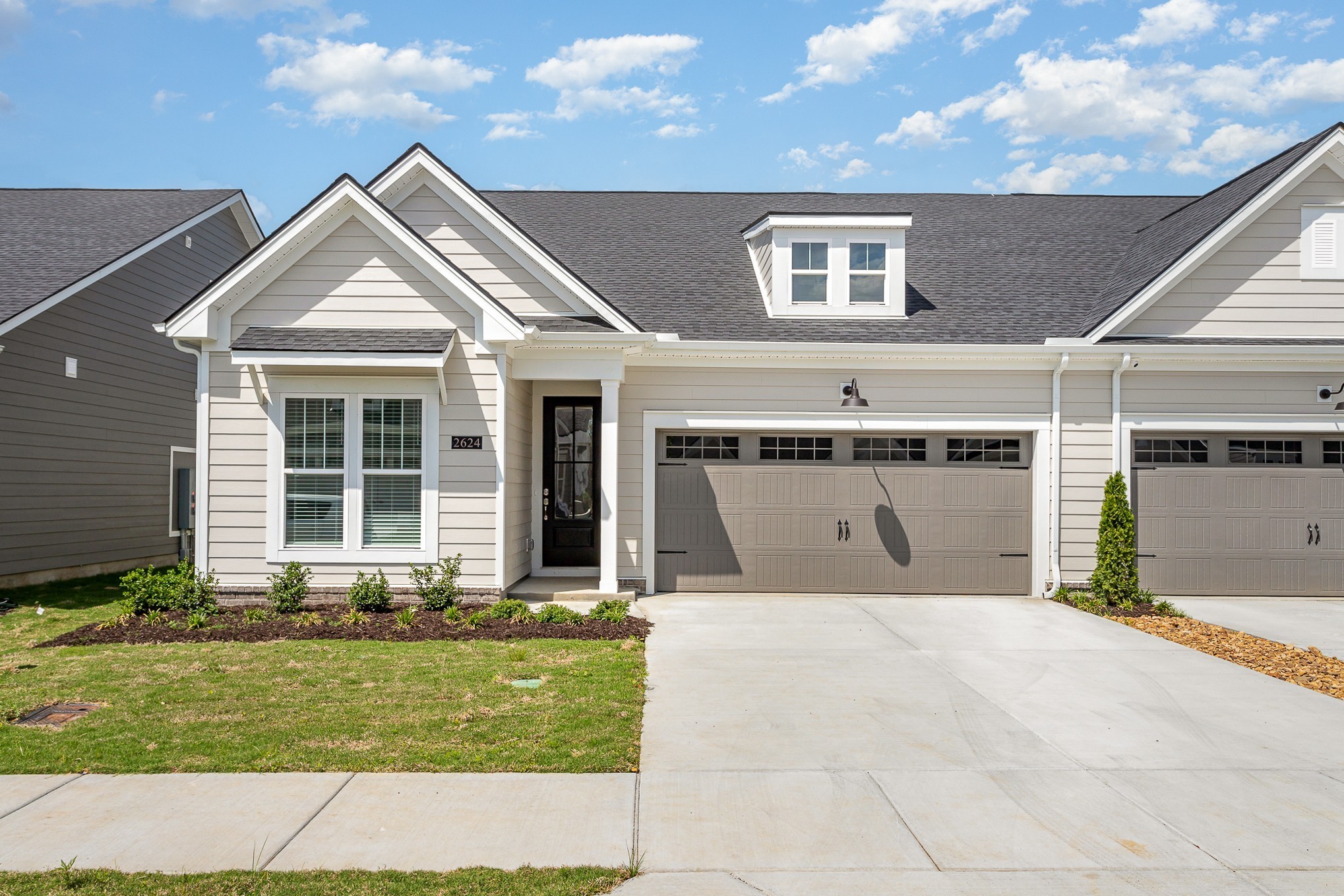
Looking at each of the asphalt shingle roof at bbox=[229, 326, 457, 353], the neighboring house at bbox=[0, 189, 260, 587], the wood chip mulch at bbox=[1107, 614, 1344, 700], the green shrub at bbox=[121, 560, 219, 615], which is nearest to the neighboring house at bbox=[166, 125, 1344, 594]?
the asphalt shingle roof at bbox=[229, 326, 457, 353]

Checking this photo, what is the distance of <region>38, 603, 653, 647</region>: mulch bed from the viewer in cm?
934

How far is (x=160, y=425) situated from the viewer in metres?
16.4

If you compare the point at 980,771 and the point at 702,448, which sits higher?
the point at 702,448

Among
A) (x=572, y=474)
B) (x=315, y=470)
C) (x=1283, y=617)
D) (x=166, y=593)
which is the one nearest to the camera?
(x=166, y=593)

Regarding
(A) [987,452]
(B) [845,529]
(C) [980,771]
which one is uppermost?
(A) [987,452]

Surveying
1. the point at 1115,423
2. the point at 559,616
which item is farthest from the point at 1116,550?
the point at 559,616

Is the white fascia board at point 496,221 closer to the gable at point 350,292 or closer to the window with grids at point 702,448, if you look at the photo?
the gable at point 350,292

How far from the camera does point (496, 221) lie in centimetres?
1191

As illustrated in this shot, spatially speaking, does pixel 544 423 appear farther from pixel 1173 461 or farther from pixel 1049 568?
pixel 1173 461

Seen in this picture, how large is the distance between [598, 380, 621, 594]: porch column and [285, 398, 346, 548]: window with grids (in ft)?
10.2

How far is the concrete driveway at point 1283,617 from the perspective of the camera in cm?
984

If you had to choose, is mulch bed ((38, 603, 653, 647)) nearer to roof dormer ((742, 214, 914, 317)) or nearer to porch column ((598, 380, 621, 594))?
porch column ((598, 380, 621, 594))

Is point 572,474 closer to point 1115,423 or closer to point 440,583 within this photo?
point 440,583

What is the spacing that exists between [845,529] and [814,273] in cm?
373
